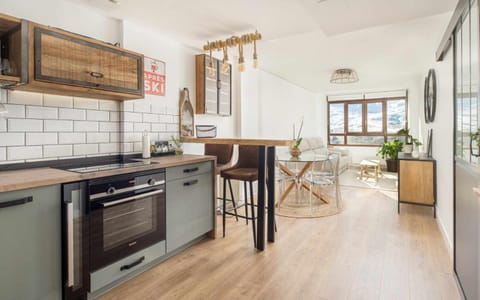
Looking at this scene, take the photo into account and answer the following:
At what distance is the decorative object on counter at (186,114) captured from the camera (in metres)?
3.26

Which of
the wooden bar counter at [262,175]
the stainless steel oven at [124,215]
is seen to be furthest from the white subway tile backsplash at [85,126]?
the wooden bar counter at [262,175]

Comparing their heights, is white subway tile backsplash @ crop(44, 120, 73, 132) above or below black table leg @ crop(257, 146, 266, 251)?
above

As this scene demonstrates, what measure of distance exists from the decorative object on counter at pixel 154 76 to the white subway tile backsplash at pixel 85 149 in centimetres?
78

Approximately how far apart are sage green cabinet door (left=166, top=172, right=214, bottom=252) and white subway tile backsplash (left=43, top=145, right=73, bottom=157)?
859 millimetres

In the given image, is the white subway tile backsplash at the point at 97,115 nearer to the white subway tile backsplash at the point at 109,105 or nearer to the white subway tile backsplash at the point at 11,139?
the white subway tile backsplash at the point at 109,105

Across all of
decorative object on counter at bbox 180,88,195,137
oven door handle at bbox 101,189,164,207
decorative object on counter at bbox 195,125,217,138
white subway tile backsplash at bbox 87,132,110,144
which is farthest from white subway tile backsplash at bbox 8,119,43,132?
decorative object on counter at bbox 195,125,217,138

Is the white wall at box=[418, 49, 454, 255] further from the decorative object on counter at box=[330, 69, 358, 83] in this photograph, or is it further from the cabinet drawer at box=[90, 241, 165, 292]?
the cabinet drawer at box=[90, 241, 165, 292]

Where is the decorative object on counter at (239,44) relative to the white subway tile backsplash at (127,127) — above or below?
above

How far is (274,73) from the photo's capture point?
220 inches

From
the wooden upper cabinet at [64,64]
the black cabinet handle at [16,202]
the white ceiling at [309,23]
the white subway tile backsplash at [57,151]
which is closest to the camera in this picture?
the black cabinet handle at [16,202]

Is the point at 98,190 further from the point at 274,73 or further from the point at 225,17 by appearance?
the point at 274,73

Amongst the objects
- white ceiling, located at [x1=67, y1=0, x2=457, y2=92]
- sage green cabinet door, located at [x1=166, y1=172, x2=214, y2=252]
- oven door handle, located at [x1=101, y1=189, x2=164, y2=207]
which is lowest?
sage green cabinet door, located at [x1=166, y1=172, x2=214, y2=252]

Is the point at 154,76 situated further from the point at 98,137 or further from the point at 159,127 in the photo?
the point at 98,137

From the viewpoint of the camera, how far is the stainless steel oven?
1852 mm
